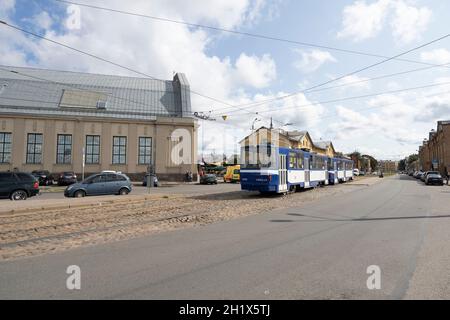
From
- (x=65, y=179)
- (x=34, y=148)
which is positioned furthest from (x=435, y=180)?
(x=34, y=148)

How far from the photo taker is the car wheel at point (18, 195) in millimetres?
17609

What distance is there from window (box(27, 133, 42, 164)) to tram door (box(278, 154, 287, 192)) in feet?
119

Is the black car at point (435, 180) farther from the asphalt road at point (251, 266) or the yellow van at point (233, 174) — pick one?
the asphalt road at point (251, 266)

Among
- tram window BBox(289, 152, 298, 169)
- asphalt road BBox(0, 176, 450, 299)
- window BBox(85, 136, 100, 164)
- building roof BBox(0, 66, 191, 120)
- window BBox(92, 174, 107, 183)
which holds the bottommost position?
asphalt road BBox(0, 176, 450, 299)

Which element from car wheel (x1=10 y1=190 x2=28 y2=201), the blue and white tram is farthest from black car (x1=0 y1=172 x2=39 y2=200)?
the blue and white tram

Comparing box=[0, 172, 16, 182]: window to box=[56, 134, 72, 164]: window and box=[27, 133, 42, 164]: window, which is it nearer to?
box=[56, 134, 72, 164]: window

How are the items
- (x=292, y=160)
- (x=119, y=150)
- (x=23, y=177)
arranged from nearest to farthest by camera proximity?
(x=23, y=177) < (x=292, y=160) < (x=119, y=150)

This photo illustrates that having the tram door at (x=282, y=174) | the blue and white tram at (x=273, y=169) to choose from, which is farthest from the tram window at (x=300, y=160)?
the tram door at (x=282, y=174)

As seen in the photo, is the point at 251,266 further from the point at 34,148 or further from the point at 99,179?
the point at 34,148

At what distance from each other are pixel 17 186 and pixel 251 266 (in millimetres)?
17039

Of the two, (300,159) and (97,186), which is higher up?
(300,159)

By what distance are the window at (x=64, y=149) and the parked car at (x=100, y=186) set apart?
26894mm

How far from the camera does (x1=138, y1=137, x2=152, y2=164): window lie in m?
46.2

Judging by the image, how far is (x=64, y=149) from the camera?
143ft
